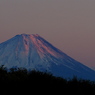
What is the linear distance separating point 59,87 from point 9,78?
4787 millimetres

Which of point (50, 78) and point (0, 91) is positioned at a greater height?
point (50, 78)

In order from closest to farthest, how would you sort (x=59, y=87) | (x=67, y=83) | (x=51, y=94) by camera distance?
(x=51, y=94), (x=59, y=87), (x=67, y=83)

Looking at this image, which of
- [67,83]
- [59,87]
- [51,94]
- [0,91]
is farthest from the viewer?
[67,83]

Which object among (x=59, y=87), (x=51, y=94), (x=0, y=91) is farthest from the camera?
(x=59, y=87)

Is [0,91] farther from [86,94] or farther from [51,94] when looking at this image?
[86,94]

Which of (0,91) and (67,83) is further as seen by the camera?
(67,83)

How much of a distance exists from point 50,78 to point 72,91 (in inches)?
98.8

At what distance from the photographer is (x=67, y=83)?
49.3m

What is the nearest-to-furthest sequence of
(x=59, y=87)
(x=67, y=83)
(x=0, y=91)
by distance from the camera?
(x=0, y=91), (x=59, y=87), (x=67, y=83)

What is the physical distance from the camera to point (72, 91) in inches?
1833

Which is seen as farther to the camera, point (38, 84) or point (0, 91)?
point (38, 84)

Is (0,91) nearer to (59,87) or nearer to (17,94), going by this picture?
(17,94)

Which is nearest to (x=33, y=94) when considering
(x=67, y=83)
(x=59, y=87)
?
(x=59, y=87)

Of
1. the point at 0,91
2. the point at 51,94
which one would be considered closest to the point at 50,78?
the point at 51,94
